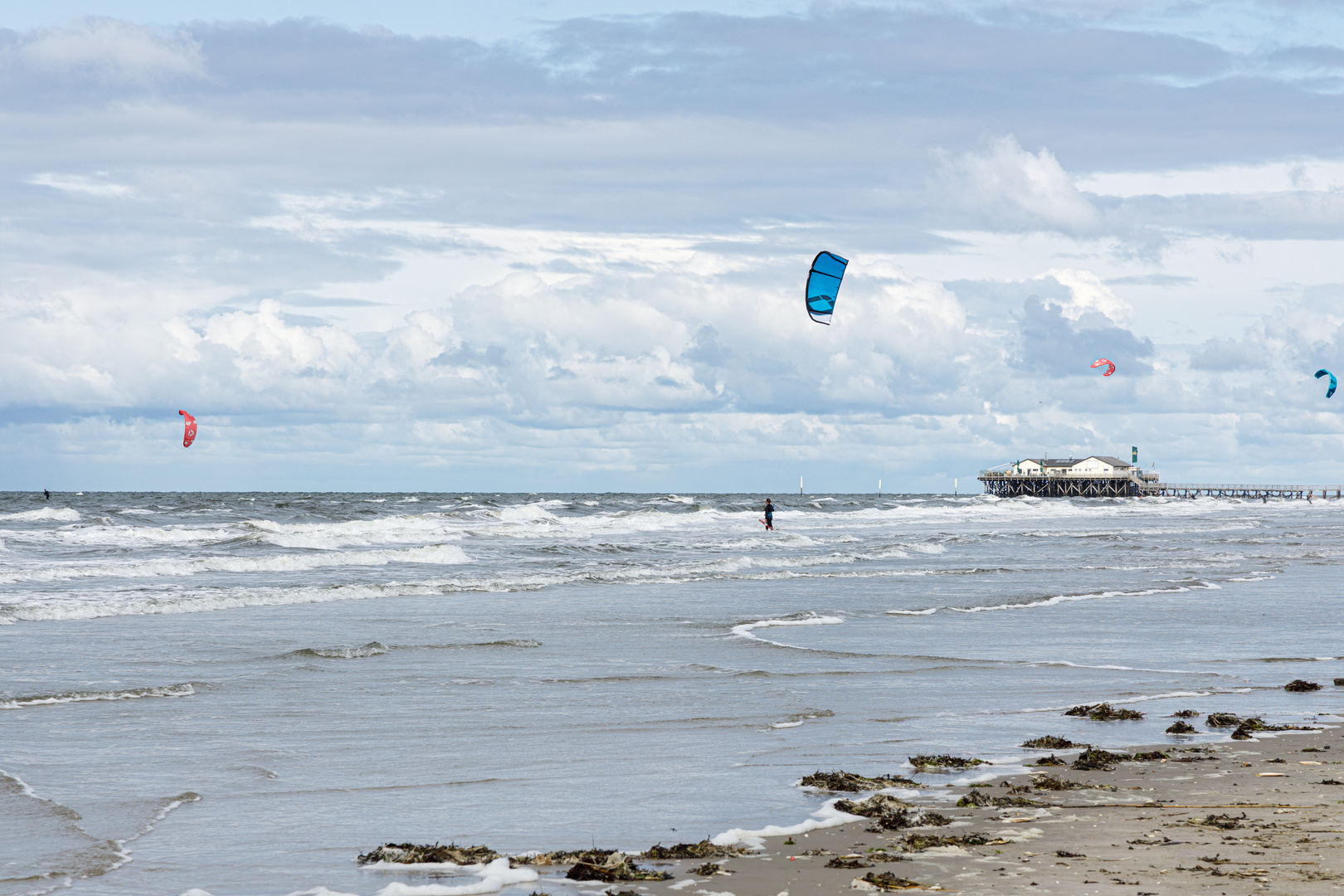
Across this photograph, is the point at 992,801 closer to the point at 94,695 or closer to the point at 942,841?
the point at 942,841

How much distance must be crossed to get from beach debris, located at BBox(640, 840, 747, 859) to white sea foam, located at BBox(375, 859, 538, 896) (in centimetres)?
57

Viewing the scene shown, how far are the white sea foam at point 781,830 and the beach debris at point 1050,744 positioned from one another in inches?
87.7

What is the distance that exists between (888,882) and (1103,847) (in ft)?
3.93

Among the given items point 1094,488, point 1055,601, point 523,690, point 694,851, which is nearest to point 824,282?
point 1055,601

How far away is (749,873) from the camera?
5008 millimetres

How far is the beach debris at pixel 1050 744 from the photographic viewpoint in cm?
764

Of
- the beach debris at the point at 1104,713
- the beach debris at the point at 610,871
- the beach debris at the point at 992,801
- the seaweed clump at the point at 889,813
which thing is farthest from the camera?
the beach debris at the point at 1104,713

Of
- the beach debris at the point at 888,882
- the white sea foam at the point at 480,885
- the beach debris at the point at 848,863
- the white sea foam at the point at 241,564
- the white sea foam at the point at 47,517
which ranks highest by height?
the beach debris at the point at 888,882

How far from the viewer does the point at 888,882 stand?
4.75 meters

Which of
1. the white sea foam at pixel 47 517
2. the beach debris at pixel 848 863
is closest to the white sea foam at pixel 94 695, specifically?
the beach debris at pixel 848 863

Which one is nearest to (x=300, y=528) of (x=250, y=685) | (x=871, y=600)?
(x=871, y=600)

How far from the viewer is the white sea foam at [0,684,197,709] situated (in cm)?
928

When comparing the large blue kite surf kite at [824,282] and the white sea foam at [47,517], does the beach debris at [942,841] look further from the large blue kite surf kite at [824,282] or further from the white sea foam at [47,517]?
the white sea foam at [47,517]

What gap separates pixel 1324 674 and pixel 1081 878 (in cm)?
780
